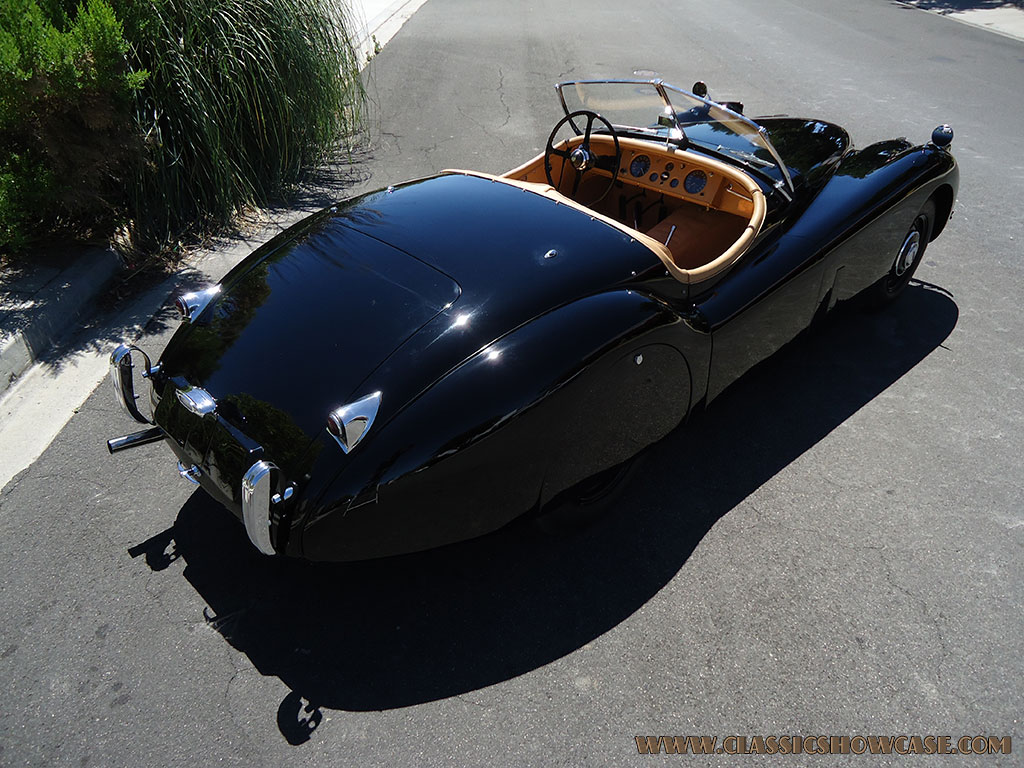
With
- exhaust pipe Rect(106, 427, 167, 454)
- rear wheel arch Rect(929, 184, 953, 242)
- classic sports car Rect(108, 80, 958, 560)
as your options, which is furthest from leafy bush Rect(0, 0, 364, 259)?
rear wheel arch Rect(929, 184, 953, 242)

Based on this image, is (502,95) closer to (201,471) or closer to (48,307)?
(48,307)

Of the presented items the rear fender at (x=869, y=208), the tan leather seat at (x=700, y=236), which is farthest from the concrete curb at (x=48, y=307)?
the rear fender at (x=869, y=208)

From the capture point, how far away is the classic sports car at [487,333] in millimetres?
2422

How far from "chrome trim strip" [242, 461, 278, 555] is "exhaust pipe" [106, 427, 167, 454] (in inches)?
28.4

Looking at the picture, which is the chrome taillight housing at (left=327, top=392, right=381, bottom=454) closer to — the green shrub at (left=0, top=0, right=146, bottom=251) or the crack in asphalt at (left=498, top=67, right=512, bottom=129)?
the green shrub at (left=0, top=0, right=146, bottom=251)

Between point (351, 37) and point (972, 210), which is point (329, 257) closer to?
point (351, 37)

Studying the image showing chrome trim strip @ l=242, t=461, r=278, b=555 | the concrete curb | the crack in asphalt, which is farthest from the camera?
the crack in asphalt

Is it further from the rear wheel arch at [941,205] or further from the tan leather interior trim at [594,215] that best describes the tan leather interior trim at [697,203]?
the rear wheel arch at [941,205]

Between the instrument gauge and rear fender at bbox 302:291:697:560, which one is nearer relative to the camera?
rear fender at bbox 302:291:697:560

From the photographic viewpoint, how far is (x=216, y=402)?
8.70 ft

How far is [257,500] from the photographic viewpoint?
7.66 feet

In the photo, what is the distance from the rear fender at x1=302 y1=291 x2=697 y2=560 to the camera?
7.82 ft

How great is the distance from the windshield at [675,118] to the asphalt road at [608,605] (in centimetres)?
102

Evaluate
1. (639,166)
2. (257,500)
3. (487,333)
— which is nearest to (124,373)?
(257,500)
